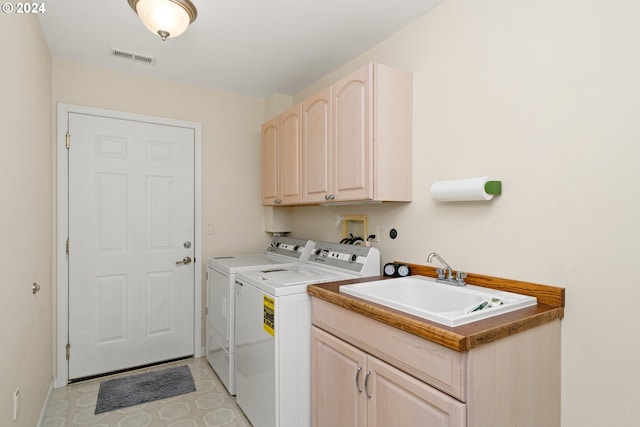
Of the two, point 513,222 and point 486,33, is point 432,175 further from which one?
point 486,33

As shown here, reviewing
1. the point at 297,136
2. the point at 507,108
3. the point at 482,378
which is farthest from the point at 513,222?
the point at 297,136

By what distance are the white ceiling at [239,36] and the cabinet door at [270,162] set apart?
44cm

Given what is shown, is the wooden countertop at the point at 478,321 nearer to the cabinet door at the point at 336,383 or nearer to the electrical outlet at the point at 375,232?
the cabinet door at the point at 336,383

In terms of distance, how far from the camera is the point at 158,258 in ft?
9.57

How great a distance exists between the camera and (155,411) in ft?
7.31

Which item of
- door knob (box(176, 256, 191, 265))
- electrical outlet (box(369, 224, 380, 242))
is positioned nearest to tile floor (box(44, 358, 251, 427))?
door knob (box(176, 256, 191, 265))

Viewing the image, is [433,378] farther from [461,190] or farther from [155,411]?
[155,411]

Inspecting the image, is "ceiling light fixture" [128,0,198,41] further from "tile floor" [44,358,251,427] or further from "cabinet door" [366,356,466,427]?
"tile floor" [44,358,251,427]

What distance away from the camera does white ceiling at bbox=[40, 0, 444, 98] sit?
193 centimetres

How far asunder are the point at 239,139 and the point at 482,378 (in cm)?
288

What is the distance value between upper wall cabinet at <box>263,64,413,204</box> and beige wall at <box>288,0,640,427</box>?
146 mm

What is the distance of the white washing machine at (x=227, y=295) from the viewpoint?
7.84 feet

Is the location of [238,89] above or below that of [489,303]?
above
